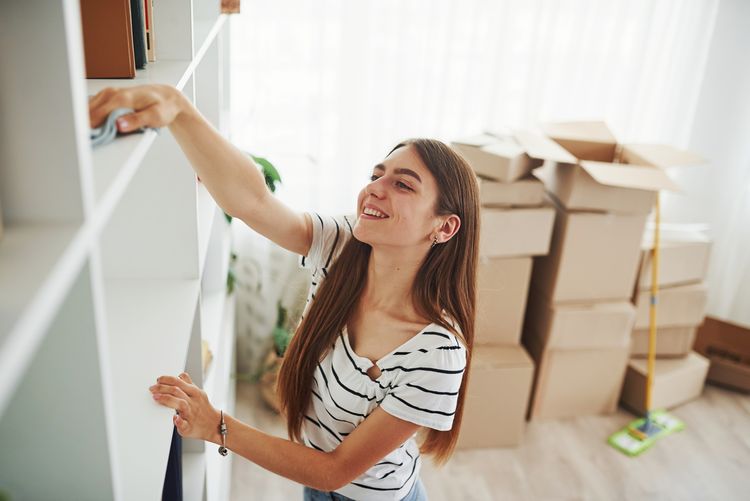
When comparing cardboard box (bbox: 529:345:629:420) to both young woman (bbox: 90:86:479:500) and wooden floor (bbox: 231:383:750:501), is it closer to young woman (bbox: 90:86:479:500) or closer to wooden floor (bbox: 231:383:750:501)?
wooden floor (bbox: 231:383:750:501)

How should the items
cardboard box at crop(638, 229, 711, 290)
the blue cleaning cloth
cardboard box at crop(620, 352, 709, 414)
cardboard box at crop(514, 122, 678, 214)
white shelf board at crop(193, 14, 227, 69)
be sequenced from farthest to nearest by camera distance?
cardboard box at crop(620, 352, 709, 414) < cardboard box at crop(638, 229, 711, 290) < cardboard box at crop(514, 122, 678, 214) < white shelf board at crop(193, 14, 227, 69) < the blue cleaning cloth

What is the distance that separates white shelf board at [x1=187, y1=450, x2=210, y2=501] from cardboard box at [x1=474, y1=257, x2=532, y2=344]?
127cm

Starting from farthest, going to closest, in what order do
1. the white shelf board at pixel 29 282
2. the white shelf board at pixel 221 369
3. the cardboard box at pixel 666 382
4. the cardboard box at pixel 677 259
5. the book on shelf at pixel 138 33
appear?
the cardboard box at pixel 666 382 < the cardboard box at pixel 677 259 < the white shelf board at pixel 221 369 < the book on shelf at pixel 138 33 < the white shelf board at pixel 29 282

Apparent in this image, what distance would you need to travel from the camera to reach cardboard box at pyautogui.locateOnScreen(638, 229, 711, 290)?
2.74 metres

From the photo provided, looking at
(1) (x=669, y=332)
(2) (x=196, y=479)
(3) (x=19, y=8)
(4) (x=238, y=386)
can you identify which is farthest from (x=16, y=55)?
(1) (x=669, y=332)

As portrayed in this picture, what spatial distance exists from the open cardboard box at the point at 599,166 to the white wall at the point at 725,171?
0.69 metres

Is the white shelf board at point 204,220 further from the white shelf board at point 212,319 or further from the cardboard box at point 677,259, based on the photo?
the cardboard box at point 677,259

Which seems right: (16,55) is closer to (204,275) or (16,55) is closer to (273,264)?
(204,275)

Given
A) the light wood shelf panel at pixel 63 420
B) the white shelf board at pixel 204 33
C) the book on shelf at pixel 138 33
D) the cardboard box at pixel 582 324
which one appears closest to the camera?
the light wood shelf panel at pixel 63 420

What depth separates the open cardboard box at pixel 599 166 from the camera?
7.70 ft

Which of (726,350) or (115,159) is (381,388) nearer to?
(115,159)

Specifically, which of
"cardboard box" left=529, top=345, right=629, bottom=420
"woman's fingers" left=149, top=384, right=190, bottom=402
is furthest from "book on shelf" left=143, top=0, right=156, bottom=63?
"cardboard box" left=529, top=345, right=629, bottom=420

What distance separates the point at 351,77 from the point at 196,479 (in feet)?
5.71

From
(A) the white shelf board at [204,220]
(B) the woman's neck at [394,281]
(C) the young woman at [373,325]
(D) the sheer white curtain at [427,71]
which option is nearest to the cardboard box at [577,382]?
(D) the sheer white curtain at [427,71]
